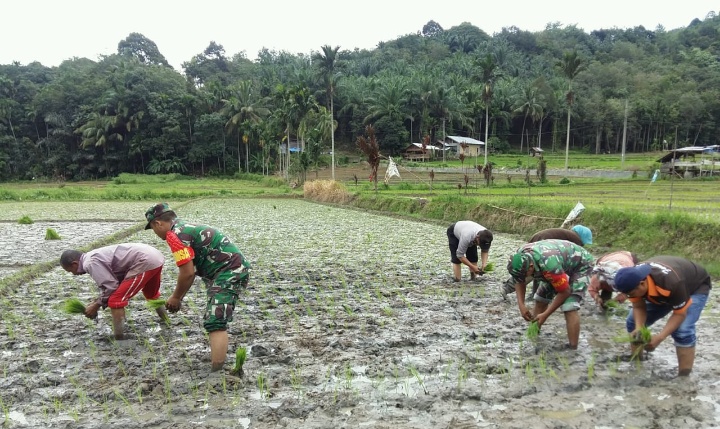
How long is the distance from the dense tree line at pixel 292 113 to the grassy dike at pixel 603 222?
75.0ft

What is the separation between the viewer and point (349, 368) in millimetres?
4250

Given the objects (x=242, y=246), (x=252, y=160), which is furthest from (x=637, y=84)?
(x=242, y=246)

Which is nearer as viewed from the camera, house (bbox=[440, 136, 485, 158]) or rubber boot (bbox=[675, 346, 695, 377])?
rubber boot (bbox=[675, 346, 695, 377])

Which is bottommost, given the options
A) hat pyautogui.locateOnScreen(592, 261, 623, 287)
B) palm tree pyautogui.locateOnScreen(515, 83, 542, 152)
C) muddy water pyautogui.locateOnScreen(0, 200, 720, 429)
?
muddy water pyautogui.locateOnScreen(0, 200, 720, 429)

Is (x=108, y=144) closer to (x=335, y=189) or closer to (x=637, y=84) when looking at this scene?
(x=335, y=189)

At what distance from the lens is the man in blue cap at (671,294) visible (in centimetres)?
367

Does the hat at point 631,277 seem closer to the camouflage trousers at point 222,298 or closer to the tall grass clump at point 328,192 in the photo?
the camouflage trousers at point 222,298

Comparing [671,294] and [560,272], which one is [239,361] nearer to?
[560,272]

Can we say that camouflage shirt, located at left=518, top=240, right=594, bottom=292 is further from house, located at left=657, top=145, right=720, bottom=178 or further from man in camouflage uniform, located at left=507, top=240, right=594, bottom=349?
house, located at left=657, top=145, right=720, bottom=178

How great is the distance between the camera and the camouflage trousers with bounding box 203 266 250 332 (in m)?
4.17

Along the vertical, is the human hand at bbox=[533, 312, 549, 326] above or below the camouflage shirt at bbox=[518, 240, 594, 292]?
below

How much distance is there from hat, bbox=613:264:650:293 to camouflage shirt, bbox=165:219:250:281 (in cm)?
300

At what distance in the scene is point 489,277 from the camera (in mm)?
7742

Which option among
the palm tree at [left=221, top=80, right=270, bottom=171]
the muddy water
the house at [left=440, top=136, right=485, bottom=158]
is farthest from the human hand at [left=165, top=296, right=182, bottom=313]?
the house at [left=440, top=136, right=485, bottom=158]
